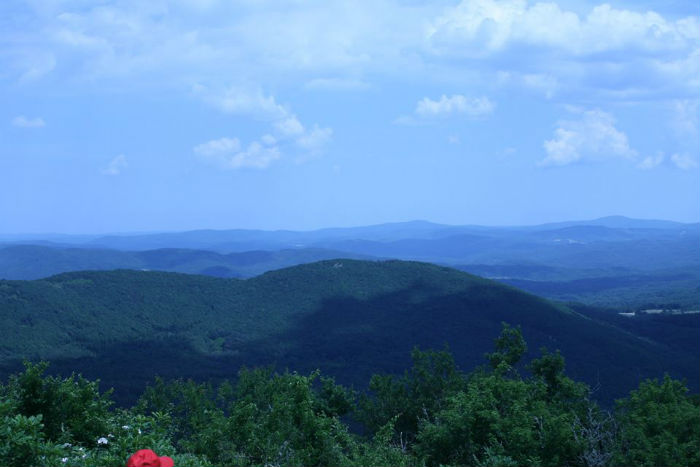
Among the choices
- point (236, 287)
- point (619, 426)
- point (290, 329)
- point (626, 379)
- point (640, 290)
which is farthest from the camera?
point (640, 290)

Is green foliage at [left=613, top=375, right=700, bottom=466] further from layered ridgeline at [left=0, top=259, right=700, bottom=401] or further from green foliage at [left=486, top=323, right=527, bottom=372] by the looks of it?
layered ridgeline at [left=0, top=259, right=700, bottom=401]

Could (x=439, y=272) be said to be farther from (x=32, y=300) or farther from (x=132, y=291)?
(x=32, y=300)

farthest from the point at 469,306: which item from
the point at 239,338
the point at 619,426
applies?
the point at 619,426

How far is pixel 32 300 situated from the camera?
101 metres

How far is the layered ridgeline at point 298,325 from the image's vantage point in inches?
3376

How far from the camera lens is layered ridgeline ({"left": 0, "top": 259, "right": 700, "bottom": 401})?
281ft

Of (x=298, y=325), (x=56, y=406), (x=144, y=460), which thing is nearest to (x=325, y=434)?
(x=56, y=406)

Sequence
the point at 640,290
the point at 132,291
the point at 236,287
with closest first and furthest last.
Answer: the point at 132,291 → the point at 236,287 → the point at 640,290

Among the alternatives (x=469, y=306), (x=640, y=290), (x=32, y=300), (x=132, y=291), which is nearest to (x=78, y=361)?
(x=32, y=300)

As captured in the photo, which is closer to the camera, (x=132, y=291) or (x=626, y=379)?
(x=626, y=379)

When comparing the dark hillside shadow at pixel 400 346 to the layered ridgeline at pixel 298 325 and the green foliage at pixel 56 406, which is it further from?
the green foliage at pixel 56 406

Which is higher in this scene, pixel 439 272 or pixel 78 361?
pixel 439 272

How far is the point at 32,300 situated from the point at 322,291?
52.6 metres

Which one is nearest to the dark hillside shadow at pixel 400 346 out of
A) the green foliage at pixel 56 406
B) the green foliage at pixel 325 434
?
the green foliage at pixel 325 434
